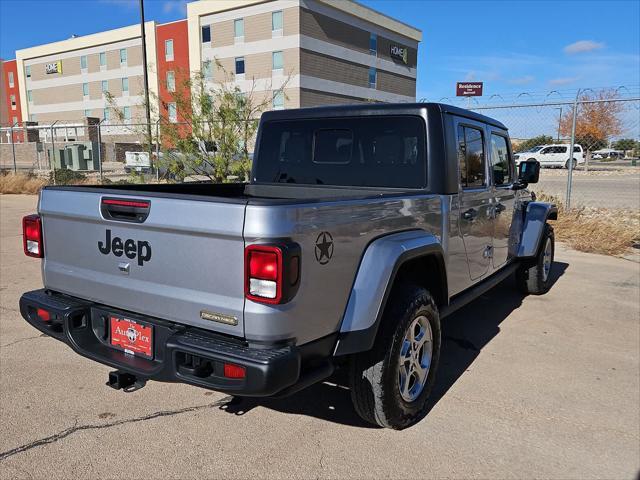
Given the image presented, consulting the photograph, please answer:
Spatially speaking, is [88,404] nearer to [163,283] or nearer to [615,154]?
[163,283]

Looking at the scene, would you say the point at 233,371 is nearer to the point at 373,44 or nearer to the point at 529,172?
the point at 529,172

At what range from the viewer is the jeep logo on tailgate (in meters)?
2.63

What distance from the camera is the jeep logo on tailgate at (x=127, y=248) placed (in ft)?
8.64

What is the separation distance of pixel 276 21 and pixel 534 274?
3988 cm

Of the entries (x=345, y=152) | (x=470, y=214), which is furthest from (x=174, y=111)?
(x=470, y=214)

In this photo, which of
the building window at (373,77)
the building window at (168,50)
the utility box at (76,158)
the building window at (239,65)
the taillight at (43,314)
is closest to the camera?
the taillight at (43,314)

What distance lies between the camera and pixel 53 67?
195 feet

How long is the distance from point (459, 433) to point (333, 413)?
81cm

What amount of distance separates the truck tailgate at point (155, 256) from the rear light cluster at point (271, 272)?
0.06 metres

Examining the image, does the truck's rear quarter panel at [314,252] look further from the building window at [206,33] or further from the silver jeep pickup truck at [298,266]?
the building window at [206,33]

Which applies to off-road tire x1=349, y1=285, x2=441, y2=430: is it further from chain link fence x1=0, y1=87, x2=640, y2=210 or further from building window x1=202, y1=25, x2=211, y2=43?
building window x1=202, y1=25, x2=211, y2=43

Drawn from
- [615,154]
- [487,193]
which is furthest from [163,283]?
[615,154]

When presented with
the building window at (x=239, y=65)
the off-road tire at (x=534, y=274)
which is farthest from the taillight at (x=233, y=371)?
the building window at (x=239, y=65)

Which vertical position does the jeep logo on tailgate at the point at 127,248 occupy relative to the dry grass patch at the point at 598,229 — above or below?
above
